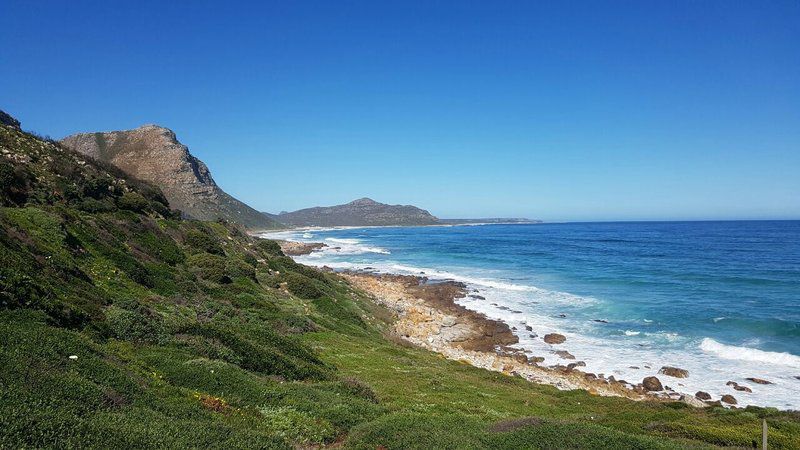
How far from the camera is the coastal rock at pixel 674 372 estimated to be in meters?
27.3

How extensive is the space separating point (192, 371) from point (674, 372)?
29.1 m

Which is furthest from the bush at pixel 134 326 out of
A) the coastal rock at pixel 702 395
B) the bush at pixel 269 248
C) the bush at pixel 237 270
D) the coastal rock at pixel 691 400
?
the bush at pixel 269 248

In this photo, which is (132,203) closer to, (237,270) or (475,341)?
(237,270)

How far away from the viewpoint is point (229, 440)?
7.58 metres

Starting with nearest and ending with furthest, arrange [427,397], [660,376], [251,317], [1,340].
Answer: [1,340]
[427,397]
[251,317]
[660,376]

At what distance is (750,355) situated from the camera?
1177 inches

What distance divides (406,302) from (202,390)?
1501 inches

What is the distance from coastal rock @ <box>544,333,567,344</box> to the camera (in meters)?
34.5

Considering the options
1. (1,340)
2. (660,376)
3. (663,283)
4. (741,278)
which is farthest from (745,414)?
(741,278)

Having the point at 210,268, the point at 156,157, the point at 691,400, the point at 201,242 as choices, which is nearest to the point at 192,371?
the point at 210,268

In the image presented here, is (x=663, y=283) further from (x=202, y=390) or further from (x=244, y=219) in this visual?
(x=244, y=219)

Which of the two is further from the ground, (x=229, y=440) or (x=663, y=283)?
(x=229, y=440)

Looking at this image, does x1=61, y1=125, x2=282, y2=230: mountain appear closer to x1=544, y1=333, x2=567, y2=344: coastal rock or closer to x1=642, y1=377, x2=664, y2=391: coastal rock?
x1=544, y1=333, x2=567, y2=344: coastal rock

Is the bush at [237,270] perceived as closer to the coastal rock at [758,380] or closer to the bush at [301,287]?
the bush at [301,287]
